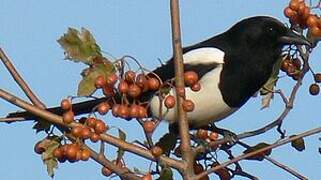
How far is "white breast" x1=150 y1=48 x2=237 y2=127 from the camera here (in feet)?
11.4

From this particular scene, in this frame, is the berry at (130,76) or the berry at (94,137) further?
the berry at (130,76)

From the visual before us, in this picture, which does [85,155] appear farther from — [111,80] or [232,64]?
[232,64]

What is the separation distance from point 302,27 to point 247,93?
87 cm

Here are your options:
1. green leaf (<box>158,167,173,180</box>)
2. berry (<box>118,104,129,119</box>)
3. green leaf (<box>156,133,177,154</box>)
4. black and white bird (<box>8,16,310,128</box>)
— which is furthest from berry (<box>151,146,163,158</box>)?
black and white bird (<box>8,16,310,128</box>)

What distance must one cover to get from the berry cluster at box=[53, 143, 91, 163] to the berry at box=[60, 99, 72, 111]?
101mm

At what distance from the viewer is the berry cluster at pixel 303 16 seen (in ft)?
8.52

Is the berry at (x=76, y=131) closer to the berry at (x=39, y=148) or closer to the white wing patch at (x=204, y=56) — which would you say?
the berry at (x=39, y=148)

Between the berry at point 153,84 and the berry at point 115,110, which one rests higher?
the berry at point 153,84

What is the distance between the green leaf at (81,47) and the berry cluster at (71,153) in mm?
244

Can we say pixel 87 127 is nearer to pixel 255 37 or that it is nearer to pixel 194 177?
pixel 194 177

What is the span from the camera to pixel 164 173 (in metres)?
2.12

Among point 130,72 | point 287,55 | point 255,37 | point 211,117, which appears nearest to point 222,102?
point 211,117

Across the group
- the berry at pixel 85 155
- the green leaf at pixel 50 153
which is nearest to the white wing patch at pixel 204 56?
the green leaf at pixel 50 153

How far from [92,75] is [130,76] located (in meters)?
0.11
